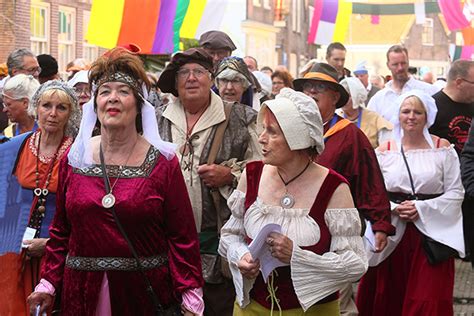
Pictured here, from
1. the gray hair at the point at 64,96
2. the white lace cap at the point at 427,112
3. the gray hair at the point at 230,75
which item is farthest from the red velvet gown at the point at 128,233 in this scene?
the white lace cap at the point at 427,112

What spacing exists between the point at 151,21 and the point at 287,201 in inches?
329

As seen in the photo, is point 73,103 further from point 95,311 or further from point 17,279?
point 95,311

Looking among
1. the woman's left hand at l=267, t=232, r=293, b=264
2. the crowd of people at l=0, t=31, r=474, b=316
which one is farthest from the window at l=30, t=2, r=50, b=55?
the woman's left hand at l=267, t=232, r=293, b=264

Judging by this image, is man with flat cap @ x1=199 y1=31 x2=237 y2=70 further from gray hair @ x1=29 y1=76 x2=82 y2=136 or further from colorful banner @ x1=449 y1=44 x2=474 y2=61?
colorful banner @ x1=449 y1=44 x2=474 y2=61

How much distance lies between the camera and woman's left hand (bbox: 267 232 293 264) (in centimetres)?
465

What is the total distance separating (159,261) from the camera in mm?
4688

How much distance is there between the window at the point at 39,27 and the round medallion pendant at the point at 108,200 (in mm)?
15529

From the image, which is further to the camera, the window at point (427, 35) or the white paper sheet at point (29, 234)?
the window at point (427, 35)

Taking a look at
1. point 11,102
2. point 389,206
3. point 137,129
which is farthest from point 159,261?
point 11,102

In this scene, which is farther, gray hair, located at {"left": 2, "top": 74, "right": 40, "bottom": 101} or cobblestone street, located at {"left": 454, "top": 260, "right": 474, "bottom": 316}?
cobblestone street, located at {"left": 454, "top": 260, "right": 474, "bottom": 316}

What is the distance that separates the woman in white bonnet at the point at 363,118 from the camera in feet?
31.0

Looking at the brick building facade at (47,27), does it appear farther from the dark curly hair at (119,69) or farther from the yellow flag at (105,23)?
the dark curly hair at (119,69)

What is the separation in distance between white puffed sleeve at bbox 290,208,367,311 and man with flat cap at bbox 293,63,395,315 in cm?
179

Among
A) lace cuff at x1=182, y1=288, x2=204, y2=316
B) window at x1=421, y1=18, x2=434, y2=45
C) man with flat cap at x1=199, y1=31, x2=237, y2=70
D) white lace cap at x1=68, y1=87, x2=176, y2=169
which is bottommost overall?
lace cuff at x1=182, y1=288, x2=204, y2=316
